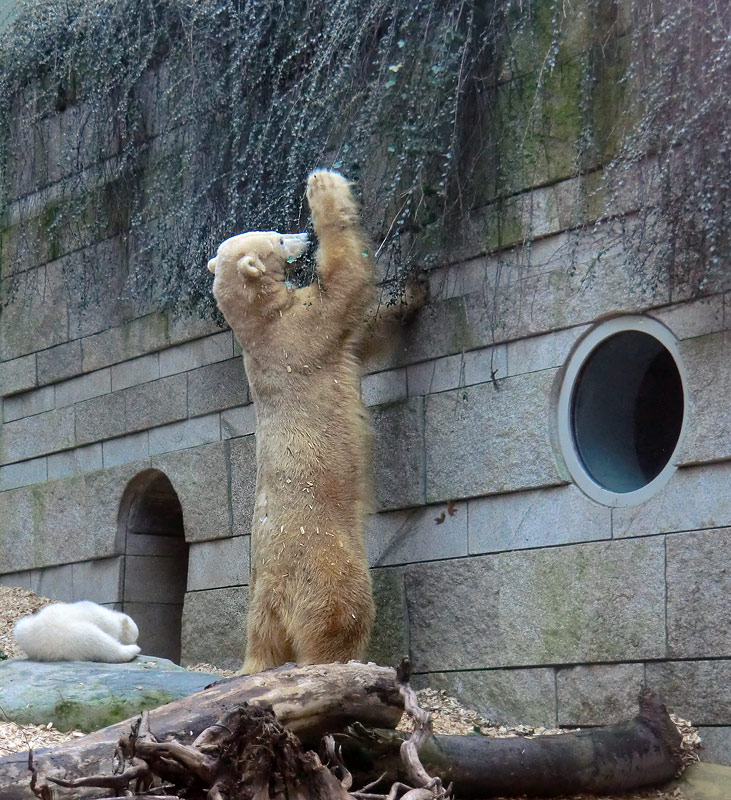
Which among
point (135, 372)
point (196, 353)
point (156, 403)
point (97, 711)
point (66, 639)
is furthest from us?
point (135, 372)

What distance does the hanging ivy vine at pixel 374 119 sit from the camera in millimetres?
4434

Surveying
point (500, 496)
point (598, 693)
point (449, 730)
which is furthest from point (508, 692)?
point (500, 496)

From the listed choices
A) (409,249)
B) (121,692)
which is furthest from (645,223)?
(121,692)

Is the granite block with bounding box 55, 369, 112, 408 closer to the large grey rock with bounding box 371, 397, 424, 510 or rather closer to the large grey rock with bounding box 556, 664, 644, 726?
the large grey rock with bounding box 371, 397, 424, 510

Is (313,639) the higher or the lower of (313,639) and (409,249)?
the lower

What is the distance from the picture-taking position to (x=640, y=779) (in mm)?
4152

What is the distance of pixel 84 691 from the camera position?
15.6 feet

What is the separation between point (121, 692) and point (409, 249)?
2.45 metres

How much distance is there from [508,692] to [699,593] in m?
1.03

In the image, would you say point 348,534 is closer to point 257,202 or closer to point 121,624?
point 121,624

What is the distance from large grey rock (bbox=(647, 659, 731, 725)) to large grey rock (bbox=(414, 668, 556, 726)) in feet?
1.65

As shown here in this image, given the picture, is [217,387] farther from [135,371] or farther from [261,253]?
[261,253]

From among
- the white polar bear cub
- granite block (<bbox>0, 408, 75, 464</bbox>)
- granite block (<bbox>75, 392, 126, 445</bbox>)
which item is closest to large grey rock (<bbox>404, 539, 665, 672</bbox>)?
the white polar bear cub

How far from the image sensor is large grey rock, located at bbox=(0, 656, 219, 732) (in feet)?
15.2
